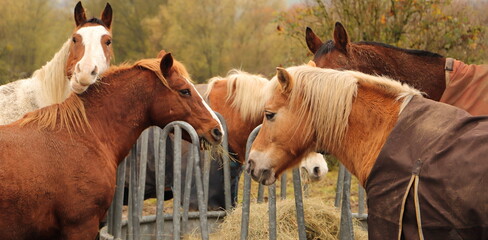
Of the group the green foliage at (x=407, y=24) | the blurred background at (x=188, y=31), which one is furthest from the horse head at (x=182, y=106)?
the blurred background at (x=188, y=31)

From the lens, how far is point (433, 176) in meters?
2.92

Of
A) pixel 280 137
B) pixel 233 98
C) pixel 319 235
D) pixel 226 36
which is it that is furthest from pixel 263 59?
pixel 280 137

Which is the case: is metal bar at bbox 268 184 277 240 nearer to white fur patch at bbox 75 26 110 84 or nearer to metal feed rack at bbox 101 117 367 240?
metal feed rack at bbox 101 117 367 240

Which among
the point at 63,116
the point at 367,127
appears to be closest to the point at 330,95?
the point at 367,127

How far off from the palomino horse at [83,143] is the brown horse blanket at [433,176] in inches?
71.9

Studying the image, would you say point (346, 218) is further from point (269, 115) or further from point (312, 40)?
point (312, 40)

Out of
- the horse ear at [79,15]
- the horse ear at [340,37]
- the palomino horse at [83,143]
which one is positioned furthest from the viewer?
the horse ear at [79,15]

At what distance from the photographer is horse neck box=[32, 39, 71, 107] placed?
5539mm

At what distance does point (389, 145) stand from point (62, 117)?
2.26 m

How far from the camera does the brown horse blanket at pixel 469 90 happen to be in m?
4.45

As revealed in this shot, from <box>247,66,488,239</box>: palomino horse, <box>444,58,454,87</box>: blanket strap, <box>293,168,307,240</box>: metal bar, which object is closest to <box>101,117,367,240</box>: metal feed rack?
<box>293,168,307,240</box>: metal bar

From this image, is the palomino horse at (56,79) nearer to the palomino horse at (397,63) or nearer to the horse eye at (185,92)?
the horse eye at (185,92)

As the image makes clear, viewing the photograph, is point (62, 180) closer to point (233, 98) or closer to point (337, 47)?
point (337, 47)

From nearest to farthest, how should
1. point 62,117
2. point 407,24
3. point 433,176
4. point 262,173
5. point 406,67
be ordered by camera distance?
point 433,176 → point 262,173 → point 62,117 → point 406,67 → point 407,24
